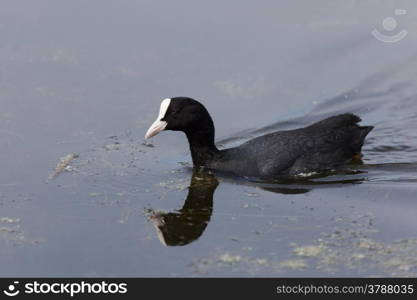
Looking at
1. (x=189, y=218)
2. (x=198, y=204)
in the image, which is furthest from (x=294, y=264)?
(x=198, y=204)

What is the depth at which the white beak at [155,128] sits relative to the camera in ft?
26.1

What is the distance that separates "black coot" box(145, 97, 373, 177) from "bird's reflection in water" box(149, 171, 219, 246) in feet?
1.35

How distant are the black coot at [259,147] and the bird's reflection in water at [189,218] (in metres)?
0.41

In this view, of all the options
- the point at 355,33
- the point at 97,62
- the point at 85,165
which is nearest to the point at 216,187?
the point at 85,165

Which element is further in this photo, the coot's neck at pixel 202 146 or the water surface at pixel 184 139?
the coot's neck at pixel 202 146

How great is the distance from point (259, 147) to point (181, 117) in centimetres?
81

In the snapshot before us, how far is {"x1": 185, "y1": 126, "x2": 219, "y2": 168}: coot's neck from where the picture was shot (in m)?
8.34

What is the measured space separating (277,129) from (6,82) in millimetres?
3154

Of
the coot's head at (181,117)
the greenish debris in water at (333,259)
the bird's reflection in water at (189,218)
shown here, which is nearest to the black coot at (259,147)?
the coot's head at (181,117)

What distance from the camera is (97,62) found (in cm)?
1044

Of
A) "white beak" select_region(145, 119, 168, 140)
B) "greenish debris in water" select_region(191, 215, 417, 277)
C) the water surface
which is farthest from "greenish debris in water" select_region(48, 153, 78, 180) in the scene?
"greenish debris in water" select_region(191, 215, 417, 277)

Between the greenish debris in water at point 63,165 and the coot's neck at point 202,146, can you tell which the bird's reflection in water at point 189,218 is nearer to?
the coot's neck at point 202,146

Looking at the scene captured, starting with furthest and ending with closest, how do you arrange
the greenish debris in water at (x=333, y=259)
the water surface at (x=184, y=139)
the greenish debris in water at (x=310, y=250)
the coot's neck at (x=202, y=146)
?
1. the coot's neck at (x=202, y=146)
2. the water surface at (x=184, y=139)
3. the greenish debris in water at (x=310, y=250)
4. the greenish debris in water at (x=333, y=259)

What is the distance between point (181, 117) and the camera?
8.12m
